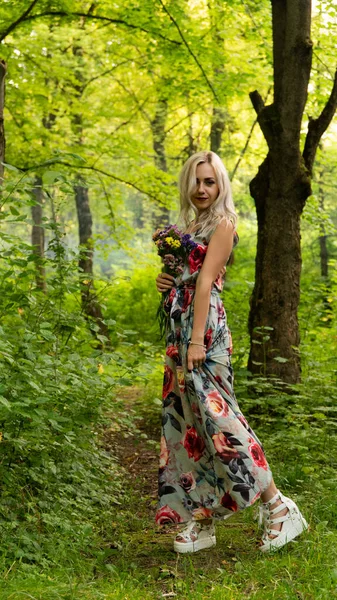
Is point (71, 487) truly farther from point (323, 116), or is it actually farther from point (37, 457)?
point (323, 116)

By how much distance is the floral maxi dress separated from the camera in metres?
3.56

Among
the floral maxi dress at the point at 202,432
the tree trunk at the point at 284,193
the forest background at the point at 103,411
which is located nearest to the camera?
the forest background at the point at 103,411

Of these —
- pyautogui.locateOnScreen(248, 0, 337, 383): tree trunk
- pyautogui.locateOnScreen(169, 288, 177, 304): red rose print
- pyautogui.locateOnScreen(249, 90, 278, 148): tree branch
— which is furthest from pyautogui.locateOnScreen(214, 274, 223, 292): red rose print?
pyautogui.locateOnScreen(249, 90, 278, 148): tree branch

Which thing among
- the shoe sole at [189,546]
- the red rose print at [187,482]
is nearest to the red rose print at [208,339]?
the red rose print at [187,482]

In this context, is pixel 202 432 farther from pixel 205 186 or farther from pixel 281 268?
pixel 281 268

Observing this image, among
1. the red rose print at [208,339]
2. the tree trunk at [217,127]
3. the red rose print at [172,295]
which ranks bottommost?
the red rose print at [208,339]

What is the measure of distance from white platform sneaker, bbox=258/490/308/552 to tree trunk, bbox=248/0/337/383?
2.83 m

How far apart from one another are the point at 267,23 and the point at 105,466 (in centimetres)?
671

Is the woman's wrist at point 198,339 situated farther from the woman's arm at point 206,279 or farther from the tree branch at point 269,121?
the tree branch at point 269,121

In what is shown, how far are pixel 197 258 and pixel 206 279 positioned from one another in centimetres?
17

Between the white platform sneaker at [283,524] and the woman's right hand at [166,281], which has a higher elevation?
the woman's right hand at [166,281]

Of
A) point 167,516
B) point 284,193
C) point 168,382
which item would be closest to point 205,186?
point 168,382

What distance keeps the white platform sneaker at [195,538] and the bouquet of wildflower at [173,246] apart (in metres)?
1.40

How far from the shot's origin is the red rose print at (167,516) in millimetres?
3736
